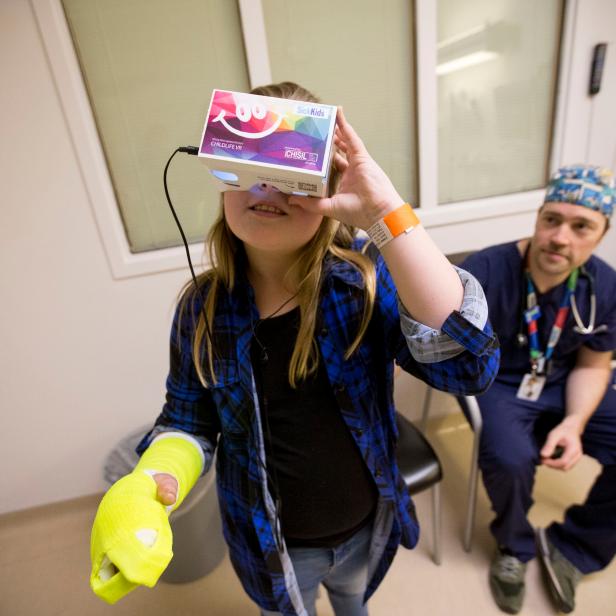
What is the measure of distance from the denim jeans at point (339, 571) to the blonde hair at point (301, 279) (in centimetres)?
37

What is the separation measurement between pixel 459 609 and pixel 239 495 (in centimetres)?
97

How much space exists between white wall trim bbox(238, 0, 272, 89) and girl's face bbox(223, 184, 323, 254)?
874 mm

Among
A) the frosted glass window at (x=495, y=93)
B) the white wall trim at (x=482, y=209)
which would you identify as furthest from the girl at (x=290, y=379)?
the frosted glass window at (x=495, y=93)

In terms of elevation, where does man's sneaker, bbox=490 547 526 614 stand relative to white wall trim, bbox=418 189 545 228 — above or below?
below

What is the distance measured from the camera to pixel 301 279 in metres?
0.67

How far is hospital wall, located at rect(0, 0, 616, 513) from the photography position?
1.16m

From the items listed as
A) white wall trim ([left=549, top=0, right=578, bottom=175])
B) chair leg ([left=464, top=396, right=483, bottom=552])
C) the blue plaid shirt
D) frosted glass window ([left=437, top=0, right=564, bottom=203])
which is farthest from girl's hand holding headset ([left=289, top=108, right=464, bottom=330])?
white wall trim ([left=549, top=0, right=578, bottom=175])

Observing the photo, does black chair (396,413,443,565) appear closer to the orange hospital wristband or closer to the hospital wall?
the hospital wall

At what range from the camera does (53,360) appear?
1443mm

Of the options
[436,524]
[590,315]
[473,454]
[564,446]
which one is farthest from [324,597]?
[590,315]

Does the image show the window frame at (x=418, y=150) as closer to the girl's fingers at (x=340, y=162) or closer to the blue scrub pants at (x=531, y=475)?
the girl's fingers at (x=340, y=162)

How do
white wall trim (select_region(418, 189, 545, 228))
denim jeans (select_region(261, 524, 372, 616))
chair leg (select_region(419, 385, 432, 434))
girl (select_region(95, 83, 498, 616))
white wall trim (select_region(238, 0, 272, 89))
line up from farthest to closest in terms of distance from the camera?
chair leg (select_region(419, 385, 432, 434)) < white wall trim (select_region(418, 189, 545, 228)) < white wall trim (select_region(238, 0, 272, 89)) < denim jeans (select_region(261, 524, 372, 616)) < girl (select_region(95, 83, 498, 616))

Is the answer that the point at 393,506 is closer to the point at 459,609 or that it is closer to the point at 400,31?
the point at 459,609

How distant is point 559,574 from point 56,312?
1.87 metres
